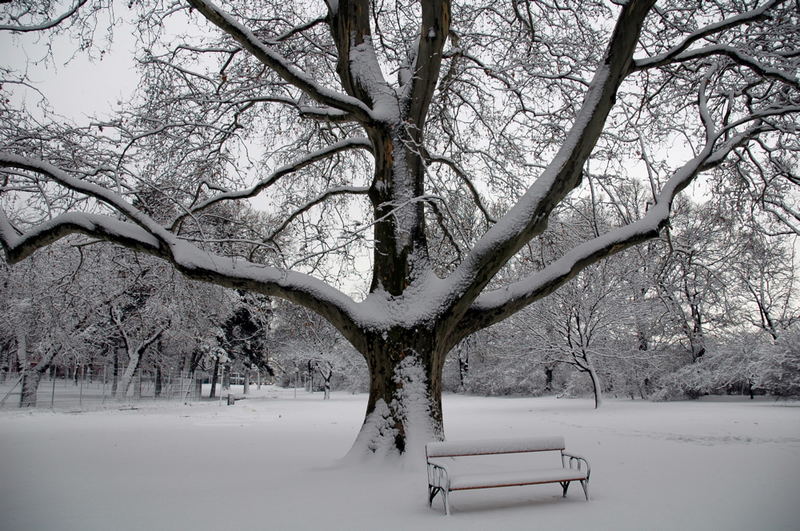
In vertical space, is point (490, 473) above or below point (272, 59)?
below

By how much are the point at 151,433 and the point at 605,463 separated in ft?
33.3

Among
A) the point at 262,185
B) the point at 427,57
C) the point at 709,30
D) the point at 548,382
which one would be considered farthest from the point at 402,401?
the point at 548,382

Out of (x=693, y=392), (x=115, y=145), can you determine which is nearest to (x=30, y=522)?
(x=115, y=145)

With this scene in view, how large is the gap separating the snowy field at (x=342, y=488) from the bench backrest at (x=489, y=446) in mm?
511

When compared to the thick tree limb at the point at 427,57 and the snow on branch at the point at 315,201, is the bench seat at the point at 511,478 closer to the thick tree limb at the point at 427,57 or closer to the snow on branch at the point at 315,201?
the thick tree limb at the point at 427,57

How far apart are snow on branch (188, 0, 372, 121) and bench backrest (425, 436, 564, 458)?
459 centimetres

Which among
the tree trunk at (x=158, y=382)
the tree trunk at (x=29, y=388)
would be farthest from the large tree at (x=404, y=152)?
the tree trunk at (x=158, y=382)

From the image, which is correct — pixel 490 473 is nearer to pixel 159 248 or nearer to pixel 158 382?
pixel 159 248

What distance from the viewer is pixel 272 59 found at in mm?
7059

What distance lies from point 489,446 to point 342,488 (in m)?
1.76

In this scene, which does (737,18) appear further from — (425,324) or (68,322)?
(68,322)

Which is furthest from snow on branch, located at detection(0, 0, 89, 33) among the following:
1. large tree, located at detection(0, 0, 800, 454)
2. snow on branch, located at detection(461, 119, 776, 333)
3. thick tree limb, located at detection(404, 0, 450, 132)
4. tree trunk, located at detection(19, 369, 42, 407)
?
tree trunk, located at detection(19, 369, 42, 407)

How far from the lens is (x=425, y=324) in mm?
7090

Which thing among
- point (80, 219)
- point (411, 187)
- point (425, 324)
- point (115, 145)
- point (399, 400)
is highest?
point (115, 145)
